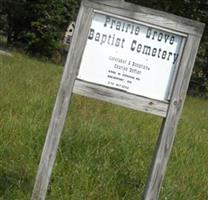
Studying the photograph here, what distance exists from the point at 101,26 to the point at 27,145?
187 cm

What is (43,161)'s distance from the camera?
4.46 m

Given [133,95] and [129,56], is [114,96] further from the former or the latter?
[129,56]

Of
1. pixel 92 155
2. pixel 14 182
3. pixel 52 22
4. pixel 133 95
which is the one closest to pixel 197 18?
pixel 52 22

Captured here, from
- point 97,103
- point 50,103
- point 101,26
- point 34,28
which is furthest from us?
point 34,28

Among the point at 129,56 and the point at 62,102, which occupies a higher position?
the point at 129,56

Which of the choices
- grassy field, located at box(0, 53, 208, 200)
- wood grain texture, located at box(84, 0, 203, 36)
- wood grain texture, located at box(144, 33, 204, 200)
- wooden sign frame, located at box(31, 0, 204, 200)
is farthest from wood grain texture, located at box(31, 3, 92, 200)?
wood grain texture, located at box(144, 33, 204, 200)

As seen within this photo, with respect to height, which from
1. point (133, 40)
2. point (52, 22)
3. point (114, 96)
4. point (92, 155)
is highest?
point (52, 22)

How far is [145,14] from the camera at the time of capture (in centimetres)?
428

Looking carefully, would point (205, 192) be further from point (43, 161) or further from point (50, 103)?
point (50, 103)

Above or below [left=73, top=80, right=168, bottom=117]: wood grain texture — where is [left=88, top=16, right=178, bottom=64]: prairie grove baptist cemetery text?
above

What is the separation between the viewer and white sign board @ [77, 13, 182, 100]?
430 centimetres

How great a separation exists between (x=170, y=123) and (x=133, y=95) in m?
0.36

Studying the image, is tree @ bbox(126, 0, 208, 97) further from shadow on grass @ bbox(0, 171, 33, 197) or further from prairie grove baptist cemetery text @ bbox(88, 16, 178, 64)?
prairie grove baptist cemetery text @ bbox(88, 16, 178, 64)

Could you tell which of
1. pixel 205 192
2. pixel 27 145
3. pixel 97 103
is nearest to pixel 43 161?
pixel 27 145
